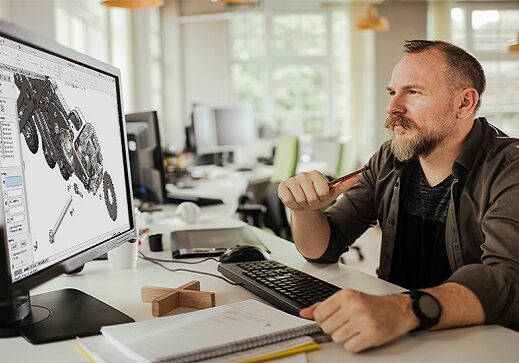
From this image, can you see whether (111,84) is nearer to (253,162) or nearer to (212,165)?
(212,165)

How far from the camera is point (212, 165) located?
18.3ft

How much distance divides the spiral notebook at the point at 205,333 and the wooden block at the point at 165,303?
10 centimetres

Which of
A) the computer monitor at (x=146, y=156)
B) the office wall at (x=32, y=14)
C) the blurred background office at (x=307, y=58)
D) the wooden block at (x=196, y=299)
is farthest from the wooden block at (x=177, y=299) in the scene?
the blurred background office at (x=307, y=58)

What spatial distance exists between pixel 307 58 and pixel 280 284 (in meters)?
7.28

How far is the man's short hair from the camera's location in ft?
5.36

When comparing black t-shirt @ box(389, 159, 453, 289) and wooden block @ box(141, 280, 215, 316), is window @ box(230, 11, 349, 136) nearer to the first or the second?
black t-shirt @ box(389, 159, 453, 289)

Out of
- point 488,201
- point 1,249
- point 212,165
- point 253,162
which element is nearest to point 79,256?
point 1,249

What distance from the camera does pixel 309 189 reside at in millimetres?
1454

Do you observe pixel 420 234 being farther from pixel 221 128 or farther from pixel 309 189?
pixel 221 128

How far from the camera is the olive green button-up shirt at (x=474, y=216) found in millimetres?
1125

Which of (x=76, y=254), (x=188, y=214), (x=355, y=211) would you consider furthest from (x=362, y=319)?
(x=188, y=214)

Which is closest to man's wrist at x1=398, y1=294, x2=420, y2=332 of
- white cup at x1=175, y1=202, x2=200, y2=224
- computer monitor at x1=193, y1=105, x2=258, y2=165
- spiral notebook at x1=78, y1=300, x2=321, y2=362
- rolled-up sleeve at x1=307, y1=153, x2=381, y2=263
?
spiral notebook at x1=78, y1=300, x2=321, y2=362

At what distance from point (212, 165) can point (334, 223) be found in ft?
12.8

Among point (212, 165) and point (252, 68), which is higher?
point (252, 68)
